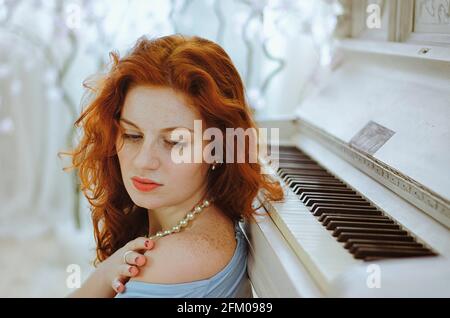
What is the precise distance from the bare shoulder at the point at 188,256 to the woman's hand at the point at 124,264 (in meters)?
0.01

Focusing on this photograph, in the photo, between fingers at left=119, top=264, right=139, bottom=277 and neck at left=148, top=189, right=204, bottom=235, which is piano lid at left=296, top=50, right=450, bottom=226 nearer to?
neck at left=148, top=189, right=204, bottom=235

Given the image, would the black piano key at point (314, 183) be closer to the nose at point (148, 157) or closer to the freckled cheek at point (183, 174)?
the freckled cheek at point (183, 174)

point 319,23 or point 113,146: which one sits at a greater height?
point 319,23

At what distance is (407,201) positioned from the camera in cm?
137

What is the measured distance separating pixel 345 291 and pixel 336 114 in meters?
1.15

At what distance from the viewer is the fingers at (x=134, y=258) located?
4.12ft

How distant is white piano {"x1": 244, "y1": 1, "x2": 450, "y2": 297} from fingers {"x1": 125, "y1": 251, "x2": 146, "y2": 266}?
25 centimetres

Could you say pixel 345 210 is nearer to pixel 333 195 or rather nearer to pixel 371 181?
pixel 333 195

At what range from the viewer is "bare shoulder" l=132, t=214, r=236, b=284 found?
4.06ft

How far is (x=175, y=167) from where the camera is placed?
52.6 inches

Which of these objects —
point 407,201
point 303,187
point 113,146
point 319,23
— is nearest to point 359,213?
point 407,201

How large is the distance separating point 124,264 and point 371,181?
0.68 metres
